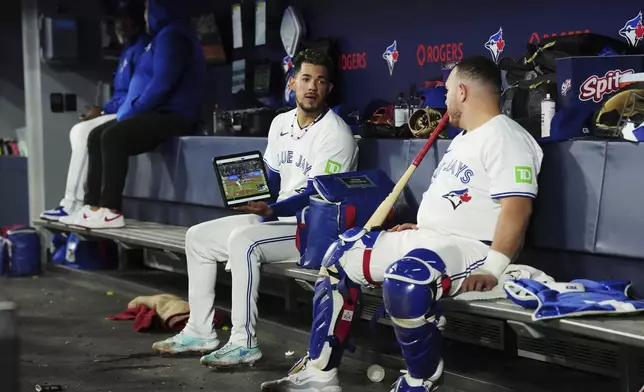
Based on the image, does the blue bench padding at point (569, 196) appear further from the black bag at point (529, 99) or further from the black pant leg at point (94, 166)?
the black pant leg at point (94, 166)

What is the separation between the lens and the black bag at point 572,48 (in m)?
4.40

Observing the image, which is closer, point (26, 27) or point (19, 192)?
point (26, 27)

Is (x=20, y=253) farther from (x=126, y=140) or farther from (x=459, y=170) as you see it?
(x=459, y=170)

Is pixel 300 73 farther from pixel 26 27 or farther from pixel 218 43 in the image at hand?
pixel 26 27

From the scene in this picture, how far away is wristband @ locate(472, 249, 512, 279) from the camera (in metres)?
3.58

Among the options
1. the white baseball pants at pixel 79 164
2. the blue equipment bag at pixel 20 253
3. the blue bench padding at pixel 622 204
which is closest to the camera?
the blue bench padding at pixel 622 204

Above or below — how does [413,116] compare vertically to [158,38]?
below

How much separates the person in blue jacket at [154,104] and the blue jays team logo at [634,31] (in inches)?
110

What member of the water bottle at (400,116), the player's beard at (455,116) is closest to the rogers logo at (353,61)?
the water bottle at (400,116)

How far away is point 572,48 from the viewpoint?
443 cm

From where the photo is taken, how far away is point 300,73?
472 centimetres

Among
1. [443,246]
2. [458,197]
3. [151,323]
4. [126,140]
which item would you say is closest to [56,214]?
[126,140]

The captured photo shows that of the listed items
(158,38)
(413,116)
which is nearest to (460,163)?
(413,116)

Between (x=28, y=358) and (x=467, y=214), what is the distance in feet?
7.12
